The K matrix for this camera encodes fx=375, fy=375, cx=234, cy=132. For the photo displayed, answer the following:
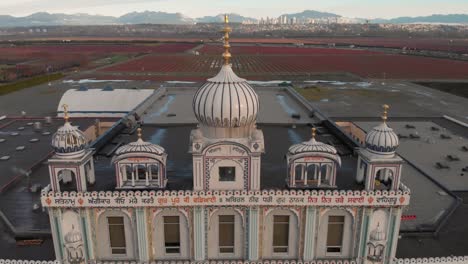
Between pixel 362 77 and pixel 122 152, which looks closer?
pixel 122 152

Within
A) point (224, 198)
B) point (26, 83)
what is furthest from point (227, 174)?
point (26, 83)

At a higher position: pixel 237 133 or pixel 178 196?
pixel 237 133

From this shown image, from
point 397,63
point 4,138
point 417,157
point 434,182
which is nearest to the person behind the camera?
point 434,182

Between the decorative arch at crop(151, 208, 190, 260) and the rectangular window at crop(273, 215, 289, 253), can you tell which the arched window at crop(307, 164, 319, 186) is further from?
the decorative arch at crop(151, 208, 190, 260)

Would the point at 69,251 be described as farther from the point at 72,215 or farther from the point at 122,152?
the point at 122,152

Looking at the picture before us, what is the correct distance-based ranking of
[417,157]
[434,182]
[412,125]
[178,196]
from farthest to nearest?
[412,125]
[417,157]
[434,182]
[178,196]

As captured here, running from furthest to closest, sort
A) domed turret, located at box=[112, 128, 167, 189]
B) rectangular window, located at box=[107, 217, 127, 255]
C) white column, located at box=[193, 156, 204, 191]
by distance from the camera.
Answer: rectangular window, located at box=[107, 217, 127, 255] → domed turret, located at box=[112, 128, 167, 189] → white column, located at box=[193, 156, 204, 191]

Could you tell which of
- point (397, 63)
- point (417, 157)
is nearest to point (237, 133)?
point (417, 157)

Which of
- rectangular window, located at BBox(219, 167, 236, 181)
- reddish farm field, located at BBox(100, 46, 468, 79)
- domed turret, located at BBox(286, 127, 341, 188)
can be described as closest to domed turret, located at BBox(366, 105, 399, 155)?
domed turret, located at BBox(286, 127, 341, 188)
